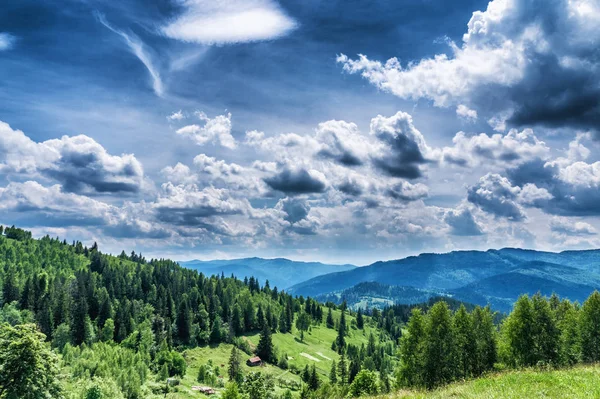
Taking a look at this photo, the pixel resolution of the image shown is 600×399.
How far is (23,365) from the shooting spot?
2179 inches

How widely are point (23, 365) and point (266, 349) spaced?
472 feet

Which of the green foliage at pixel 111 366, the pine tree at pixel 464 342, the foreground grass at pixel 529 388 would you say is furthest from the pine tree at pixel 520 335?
the green foliage at pixel 111 366

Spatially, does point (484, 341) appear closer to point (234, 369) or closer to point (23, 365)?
point (23, 365)

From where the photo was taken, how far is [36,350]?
5662 centimetres

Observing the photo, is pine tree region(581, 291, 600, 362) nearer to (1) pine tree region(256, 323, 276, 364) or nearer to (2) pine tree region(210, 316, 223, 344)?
(1) pine tree region(256, 323, 276, 364)

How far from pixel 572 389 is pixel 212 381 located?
142270mm

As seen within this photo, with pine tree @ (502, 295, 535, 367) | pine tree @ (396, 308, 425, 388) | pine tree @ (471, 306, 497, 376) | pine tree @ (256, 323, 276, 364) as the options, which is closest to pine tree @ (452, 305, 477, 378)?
pine tree @ (471, 306, 497, 376)

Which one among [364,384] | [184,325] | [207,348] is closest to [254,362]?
[207,348]

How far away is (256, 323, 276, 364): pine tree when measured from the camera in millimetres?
186625

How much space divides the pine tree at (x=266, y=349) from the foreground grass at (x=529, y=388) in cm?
17669

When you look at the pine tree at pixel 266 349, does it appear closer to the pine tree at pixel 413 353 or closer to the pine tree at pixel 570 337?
the pine tree at pixel 413 353

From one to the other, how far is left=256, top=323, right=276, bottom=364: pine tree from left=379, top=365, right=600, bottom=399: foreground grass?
17669 cm

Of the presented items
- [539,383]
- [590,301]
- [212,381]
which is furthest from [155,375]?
[539,383]

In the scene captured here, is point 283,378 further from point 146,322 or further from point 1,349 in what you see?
point 1,349
